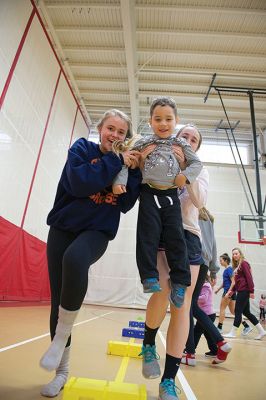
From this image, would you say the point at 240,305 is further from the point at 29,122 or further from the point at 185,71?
the point at 185,71

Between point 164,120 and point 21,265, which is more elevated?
point 164,120

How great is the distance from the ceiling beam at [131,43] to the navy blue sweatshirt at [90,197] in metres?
6.17

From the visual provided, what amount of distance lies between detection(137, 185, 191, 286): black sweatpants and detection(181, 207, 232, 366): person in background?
88 cm

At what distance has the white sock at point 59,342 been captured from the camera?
1227 mm

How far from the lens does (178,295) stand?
1484 millimetres

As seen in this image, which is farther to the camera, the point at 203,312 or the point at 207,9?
the point at 207,9

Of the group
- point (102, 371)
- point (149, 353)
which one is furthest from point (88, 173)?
point (102, 371)

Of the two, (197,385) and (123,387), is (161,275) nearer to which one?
(123,387)

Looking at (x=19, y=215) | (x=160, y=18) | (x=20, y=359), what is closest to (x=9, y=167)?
(x=19, y=215)

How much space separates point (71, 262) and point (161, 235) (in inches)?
19.5

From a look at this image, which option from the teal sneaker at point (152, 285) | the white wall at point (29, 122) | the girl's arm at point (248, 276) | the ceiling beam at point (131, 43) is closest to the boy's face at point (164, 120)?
the teal sneaker at point (152, 285)

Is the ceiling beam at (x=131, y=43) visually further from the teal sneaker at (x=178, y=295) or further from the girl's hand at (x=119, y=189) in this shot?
the teal sneaker at (x=178, y=295)

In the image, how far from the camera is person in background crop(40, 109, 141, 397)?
1.36m

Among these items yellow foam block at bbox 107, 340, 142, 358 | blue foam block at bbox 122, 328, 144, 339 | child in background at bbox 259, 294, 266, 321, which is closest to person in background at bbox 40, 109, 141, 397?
yellow foam block at bbox 107, 340, 142, 358
